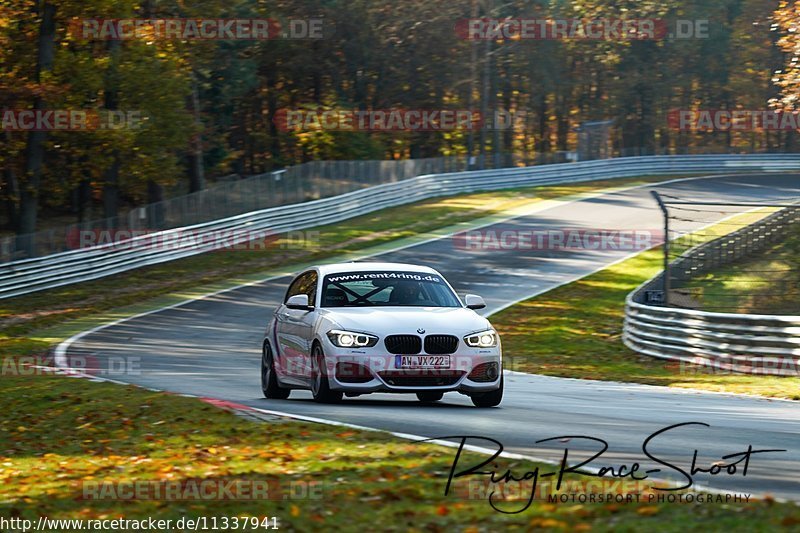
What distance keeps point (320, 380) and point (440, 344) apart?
137 cm

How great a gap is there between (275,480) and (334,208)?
38.2 metres

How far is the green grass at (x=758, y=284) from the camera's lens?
2281 centimetres

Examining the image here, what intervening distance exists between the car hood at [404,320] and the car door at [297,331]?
463mm

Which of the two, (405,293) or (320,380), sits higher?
(405,293)

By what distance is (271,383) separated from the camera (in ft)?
48.1

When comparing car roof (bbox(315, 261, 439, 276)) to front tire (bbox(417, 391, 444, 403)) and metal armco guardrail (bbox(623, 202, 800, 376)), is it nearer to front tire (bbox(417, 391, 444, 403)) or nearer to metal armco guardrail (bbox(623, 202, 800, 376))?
front tire (bbox(417, 391, 444, 403))

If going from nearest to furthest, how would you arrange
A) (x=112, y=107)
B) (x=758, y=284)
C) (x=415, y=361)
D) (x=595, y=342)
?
(x=415, y=361)
(x=758, y=284)
(x=595, y=342)
(x=112, y=107)

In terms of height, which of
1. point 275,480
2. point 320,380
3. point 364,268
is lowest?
point 320,380

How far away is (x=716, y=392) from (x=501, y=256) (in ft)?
69.6

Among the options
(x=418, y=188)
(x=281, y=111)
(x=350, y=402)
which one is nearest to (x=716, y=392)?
(x=350, y=402)

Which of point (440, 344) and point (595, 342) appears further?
point (595, 342)

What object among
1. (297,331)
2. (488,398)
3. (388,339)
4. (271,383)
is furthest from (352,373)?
(271,383)

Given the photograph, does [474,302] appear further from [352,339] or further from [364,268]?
[352,339]

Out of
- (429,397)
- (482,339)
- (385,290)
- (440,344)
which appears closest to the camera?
(440,344)
